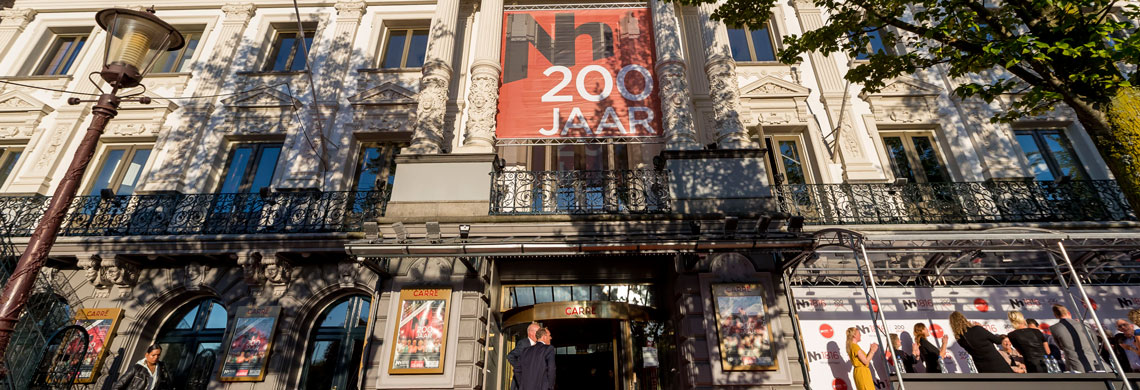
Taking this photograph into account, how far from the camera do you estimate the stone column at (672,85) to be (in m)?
10.0

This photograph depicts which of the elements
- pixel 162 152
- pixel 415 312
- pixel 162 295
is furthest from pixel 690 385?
pixel 162 152

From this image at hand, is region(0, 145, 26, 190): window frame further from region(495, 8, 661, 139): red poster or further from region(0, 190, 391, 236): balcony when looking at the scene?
region(495, 8, 661, 139): red poster

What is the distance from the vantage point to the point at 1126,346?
822cm

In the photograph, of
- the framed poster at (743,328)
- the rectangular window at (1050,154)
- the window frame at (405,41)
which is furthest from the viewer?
the window frame at (405,41)

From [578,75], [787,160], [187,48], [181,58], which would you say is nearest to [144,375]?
[578,75]

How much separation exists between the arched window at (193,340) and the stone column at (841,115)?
45.9 feet

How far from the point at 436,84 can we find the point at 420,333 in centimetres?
564

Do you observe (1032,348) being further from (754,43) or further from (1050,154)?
(754,43)

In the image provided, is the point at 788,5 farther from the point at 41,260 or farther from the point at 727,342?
the point at 41,260

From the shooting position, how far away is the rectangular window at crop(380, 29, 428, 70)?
1393 cm

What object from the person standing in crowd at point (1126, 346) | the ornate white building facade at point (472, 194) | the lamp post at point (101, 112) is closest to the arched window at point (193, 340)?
the ornate white building facade at point (472, 194)

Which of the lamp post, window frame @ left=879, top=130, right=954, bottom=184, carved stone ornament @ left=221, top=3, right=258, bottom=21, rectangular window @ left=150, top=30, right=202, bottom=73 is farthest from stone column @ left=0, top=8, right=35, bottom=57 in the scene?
window frame @ left=879, top=130, right=954, bottom=184

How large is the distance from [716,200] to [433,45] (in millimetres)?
7814

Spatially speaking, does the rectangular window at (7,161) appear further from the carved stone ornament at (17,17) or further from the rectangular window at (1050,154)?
the rectangular window at (1050,154)
